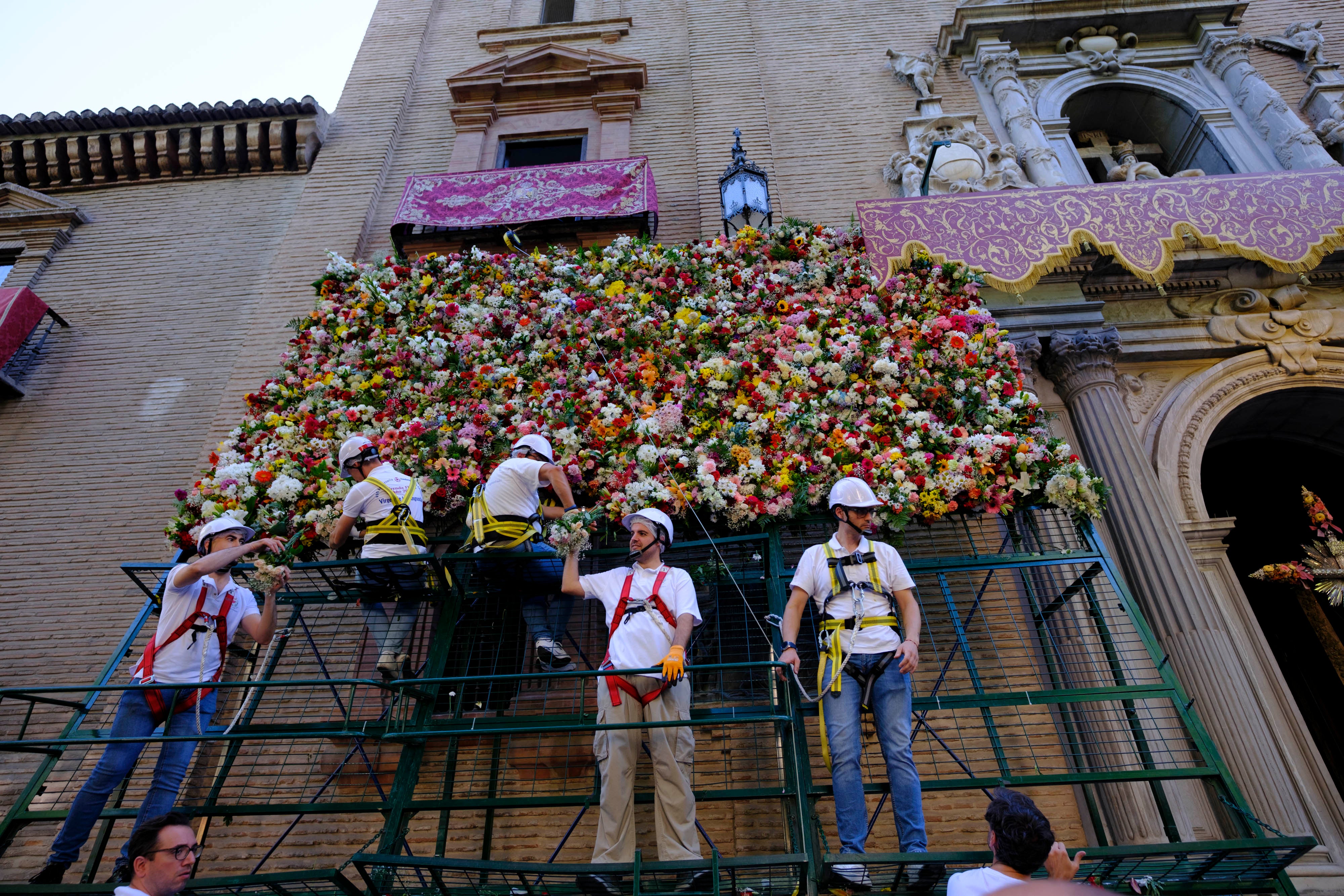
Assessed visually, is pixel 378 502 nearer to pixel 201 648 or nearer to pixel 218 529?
pixel 218 529

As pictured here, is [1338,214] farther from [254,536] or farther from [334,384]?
[254,536]

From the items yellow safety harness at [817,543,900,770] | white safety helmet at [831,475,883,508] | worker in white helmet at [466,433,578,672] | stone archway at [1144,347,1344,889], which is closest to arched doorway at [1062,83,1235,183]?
stone archway at [1144,347,1344,889]

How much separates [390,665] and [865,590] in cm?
345

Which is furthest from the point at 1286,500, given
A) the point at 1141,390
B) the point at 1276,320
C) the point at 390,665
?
the point at 390,665

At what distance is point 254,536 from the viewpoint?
716 cm

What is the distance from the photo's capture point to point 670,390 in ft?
25.3

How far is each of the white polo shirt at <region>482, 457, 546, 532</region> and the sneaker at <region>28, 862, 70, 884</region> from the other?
327 cm

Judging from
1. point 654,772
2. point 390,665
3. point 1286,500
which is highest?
point 1286,500

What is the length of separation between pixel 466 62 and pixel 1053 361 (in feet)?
36.2

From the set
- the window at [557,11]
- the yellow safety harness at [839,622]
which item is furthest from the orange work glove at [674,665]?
the window at [557,11]

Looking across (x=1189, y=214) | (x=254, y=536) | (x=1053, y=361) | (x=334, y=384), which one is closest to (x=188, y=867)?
(x=254, y=536)

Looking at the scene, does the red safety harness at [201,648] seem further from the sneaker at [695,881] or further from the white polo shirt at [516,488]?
the sneaker at [695,881]

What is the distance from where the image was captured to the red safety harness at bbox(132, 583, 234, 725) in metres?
5.16

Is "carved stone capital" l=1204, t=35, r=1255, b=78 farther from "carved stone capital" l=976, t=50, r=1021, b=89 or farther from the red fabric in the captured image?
the red fabric
